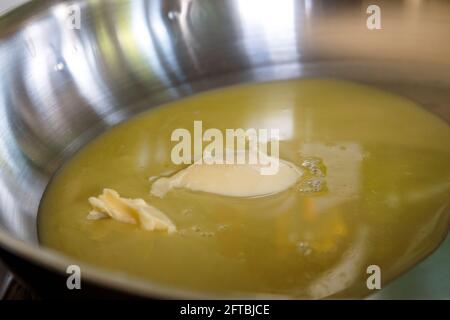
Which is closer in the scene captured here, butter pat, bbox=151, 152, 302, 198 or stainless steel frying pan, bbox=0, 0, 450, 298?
butter pat, bbox=151, 152, 302, 198

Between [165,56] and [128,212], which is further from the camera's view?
[165,56]

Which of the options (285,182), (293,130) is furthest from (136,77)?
(285,182)

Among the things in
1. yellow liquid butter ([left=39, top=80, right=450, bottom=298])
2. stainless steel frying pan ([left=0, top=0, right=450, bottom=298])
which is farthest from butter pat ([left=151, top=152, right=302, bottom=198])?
stainless steel frying pan ([left=0, top=0, right=450, bottom=298])

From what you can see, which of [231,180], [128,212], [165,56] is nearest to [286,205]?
[231,180]

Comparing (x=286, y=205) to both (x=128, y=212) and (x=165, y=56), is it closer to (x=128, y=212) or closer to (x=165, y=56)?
(x=128, y=212)

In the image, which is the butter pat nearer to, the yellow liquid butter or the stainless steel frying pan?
the yellow liquid butter

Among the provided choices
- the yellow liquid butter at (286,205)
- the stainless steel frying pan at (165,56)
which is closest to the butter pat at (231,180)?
the yellow liquid butter at (286,205)
